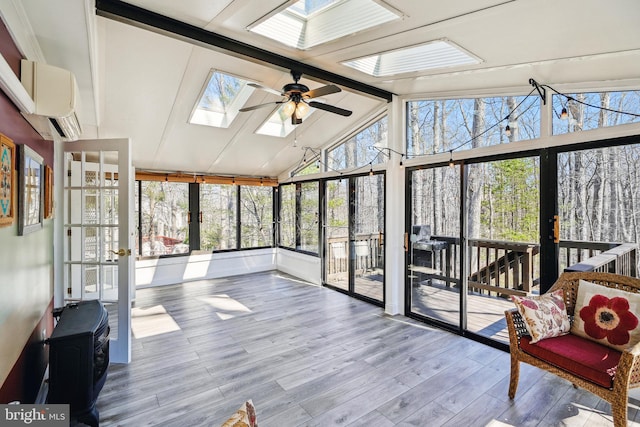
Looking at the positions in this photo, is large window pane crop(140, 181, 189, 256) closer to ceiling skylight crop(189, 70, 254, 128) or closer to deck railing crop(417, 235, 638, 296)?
ceiling skylight crop(189, 70, 254, 128)

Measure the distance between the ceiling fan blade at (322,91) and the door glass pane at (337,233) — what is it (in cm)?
243

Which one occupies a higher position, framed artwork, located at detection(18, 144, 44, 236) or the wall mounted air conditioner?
the wall mounted air conditioner

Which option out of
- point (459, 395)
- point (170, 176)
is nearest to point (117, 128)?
point (170, 176)

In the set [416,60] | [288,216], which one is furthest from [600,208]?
[288,216]

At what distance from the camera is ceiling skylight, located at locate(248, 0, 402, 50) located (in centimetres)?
219

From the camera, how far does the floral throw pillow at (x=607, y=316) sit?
2018 mm

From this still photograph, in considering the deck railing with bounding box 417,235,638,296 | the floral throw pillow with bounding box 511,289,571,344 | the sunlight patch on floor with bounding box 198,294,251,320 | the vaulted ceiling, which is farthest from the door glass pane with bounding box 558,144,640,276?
the sunlight patch on floor with bounding box 198,294,251,320

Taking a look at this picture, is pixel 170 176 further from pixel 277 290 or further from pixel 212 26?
pixel 212 26

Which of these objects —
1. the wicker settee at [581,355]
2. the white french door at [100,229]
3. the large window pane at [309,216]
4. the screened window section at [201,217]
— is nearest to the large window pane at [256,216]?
the screened window section at [201,217]

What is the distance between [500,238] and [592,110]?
1.38 metres

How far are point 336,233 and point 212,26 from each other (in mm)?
3645

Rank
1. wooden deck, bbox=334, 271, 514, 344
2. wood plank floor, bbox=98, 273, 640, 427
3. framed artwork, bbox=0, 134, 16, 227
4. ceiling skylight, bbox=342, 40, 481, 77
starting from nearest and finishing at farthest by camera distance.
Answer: framed artwork, bbox=0, 134, 16, 227 → wood plank floor, bbox=98, 273, 640, 427 → ceiling skylight, bbox=342, 40, 481, 77 → wooden deck, bbox=334, 271, 514, 344

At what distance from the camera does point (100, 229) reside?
2.96 m

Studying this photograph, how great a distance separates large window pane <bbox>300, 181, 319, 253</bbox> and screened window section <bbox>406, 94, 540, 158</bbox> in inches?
90.2
